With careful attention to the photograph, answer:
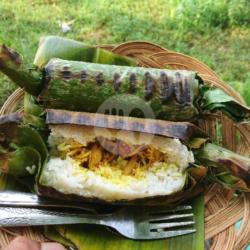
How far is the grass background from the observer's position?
6.75 feet

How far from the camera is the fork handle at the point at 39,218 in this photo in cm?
108

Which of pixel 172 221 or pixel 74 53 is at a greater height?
pixel 74 53

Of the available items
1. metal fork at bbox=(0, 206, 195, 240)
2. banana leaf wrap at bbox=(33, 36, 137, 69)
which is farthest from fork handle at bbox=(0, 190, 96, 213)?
banana leaf wrap at bbox=(33, 36, 137, 69)

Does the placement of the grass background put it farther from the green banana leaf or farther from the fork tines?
the fork tines

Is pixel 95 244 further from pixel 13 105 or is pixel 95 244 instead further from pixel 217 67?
pixel 217 67

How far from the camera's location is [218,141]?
1277mm

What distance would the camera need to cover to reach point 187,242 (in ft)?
3.60

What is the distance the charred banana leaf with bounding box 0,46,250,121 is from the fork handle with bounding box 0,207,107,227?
24 cm

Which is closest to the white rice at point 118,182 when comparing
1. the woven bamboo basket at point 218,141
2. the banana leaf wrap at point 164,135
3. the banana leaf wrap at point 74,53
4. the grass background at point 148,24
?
the banana leaf wrap at point 164,135

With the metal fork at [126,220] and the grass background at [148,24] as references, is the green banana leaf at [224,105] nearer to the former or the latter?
the metal fork at [126,220]

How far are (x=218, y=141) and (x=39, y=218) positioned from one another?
0.47 m

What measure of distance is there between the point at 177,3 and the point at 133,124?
1.23m
